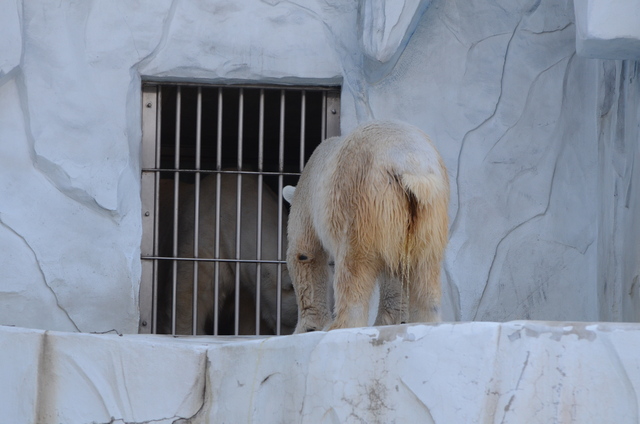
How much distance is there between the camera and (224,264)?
6.75 meters

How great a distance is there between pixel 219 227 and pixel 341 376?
2880mm

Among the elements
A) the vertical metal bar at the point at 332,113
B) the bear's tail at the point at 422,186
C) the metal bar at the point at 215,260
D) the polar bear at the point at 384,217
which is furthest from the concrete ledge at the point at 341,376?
the vertical metal bar at the point at 332,113

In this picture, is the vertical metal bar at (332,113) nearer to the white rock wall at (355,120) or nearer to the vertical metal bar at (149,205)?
the white rock wall at (355,120)

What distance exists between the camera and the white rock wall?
582 centimetres

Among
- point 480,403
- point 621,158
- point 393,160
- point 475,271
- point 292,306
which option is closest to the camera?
point 480,403

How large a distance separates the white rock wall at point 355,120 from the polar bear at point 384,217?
1405 millimetres

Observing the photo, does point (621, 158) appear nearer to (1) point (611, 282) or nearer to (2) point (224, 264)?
(1) point (611, 282)

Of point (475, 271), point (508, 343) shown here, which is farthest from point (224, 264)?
point (508, 343)

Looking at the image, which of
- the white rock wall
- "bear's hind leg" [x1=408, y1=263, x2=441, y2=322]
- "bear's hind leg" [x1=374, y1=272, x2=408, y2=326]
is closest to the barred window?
the white rock wall

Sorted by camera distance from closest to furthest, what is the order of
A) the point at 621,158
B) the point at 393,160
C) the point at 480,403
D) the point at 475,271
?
the point at 480,403 → the point at 393,160 → the point at 621,158 → the point at 475,271

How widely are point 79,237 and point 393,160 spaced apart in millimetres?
2269

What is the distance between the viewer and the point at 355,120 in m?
6.07

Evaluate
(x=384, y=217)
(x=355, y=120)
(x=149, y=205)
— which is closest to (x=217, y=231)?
(x=149, y=205)

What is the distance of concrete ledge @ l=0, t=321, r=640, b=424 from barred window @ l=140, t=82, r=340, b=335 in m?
1.72
